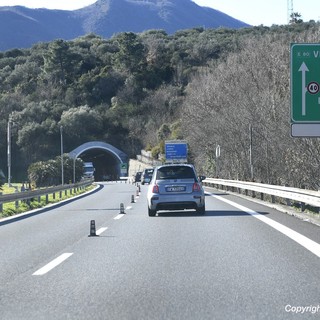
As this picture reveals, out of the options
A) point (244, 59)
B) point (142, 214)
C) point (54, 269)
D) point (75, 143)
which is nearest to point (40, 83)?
point (75, 143)

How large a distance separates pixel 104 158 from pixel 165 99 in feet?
54.9

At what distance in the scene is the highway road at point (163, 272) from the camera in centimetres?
689

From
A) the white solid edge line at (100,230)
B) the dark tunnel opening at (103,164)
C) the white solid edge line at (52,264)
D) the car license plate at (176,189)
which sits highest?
the car license plate at (176,189)

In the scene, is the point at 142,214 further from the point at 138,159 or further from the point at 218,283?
the point at 138,159

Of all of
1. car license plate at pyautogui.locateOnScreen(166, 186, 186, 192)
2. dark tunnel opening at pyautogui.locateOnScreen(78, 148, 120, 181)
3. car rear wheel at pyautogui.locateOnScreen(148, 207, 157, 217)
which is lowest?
dark tunnel opening at pyautogui.locateOnScreen(78, 148, 120, 181)

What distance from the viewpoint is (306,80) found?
18.7 m

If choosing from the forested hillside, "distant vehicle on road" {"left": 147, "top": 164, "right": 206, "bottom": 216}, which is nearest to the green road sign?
"distant vehicle on road" {"left": 147, "top": 164, "right": 206, "bottom": 216}

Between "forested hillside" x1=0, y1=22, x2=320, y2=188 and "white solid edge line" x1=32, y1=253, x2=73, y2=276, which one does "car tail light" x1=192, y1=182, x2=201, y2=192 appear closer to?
"white solid edge line" x1=32, y1=253, x2=73, y2=276

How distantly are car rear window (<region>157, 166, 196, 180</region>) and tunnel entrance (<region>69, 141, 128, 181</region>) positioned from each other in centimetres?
6753

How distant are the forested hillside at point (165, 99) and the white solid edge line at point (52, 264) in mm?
19195

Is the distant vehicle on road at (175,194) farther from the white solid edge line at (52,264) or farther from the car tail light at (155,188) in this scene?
the white solid edge line at (52,264)

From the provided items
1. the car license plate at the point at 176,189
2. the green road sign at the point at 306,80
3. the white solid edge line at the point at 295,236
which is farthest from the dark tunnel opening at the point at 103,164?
the white solid edge line at the point at 295,236

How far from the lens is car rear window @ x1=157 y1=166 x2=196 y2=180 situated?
66.4 ft

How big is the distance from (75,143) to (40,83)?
853 inches
